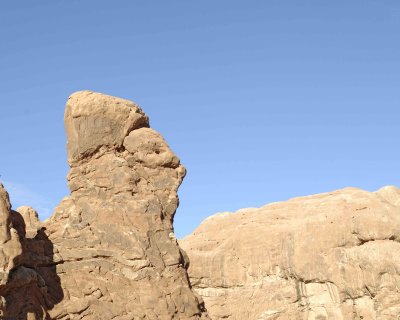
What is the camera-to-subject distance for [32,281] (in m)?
20.9

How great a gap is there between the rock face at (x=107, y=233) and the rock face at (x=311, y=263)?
16.3m

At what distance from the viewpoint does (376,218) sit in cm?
4031

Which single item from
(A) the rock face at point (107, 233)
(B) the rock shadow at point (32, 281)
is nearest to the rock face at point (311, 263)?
(A) the rock face at point (107, 233)

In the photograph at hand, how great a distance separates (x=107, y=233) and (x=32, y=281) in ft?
12.7

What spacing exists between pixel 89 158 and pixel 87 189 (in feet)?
4.34

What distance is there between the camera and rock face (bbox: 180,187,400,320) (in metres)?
38.8

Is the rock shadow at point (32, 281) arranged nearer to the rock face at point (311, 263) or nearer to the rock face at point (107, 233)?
the rock face at point (107, 233)

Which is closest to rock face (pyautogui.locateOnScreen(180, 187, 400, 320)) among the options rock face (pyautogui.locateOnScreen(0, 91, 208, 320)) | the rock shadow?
rock face (pyautogui.locateOnScreen(0, 91, 208, 320))

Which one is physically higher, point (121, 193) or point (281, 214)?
point (281, 214)

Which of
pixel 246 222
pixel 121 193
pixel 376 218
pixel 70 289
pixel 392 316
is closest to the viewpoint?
pixel 70 289

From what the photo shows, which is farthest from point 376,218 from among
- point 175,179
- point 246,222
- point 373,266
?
point 175,179

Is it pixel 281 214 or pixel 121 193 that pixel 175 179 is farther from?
pixel 281 214

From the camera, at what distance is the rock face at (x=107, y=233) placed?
22547 millimetres

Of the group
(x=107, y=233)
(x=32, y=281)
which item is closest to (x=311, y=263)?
(x=107, y=233)
